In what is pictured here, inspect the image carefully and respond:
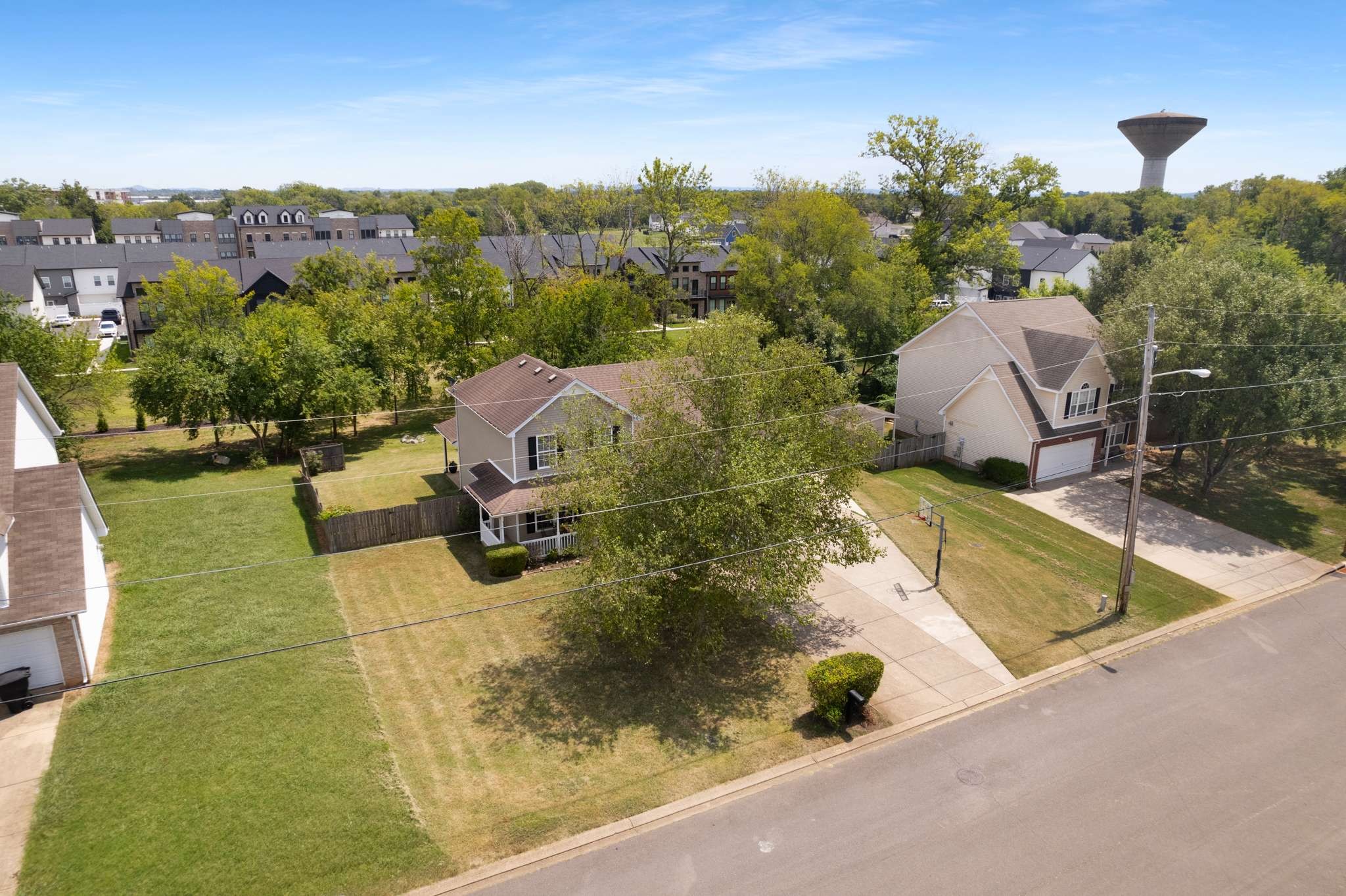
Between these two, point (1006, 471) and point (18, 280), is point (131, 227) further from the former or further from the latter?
point (1006, 471)

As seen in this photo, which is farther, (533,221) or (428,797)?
(533,221)

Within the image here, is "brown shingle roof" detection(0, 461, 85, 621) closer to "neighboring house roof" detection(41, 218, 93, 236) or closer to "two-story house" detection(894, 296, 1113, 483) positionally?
"two-story house" detection(894, 296, 1113, 483)

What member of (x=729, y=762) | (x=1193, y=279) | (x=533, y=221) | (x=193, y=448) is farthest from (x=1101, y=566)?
(x=533, y=221)

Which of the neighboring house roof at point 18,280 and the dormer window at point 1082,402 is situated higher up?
the neighboring house roof at point 18,280

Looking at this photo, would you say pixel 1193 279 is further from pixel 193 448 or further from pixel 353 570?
pixel 193 448

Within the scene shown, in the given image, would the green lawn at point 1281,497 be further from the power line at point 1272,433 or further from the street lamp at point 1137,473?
the street lamp at point 1137,473

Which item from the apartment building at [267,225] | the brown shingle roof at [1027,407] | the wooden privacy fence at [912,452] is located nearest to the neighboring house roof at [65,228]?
the apartment building at [267,225]
